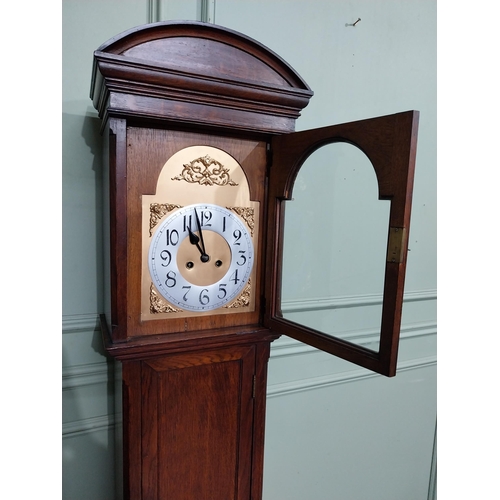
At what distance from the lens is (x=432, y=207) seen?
56.9 inches

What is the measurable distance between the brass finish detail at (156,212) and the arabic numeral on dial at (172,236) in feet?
0.09

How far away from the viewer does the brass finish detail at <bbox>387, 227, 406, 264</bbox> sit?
1.93 feet

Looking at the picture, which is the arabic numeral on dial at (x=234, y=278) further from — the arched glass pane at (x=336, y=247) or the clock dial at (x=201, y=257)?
the arched glass pane at (x=336, y=247)

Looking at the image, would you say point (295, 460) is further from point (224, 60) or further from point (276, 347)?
point (224, 60)

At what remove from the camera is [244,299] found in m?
0.82

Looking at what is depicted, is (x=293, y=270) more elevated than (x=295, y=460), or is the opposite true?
(x=293, y=270)

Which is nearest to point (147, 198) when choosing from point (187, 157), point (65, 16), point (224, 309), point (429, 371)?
point (187, 157)

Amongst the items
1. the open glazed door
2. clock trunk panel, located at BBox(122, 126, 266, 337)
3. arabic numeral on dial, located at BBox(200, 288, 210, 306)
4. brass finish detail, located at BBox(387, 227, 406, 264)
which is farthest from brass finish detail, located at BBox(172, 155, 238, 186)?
brass finish detail, located at BBox(387, 227, 406, 264)

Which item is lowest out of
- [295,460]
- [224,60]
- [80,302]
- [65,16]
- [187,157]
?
[295,460]

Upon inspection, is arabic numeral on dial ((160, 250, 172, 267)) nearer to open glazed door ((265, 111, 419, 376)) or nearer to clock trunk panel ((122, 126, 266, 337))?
clock trunk panel ((122, 126, 266, 337))

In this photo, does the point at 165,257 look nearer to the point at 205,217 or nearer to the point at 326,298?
the point at 205,217

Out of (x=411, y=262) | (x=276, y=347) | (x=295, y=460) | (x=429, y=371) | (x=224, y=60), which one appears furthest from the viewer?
(x=429, y=371)

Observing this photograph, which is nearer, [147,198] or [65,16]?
[147,198]

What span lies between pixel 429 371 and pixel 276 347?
0.73 m
